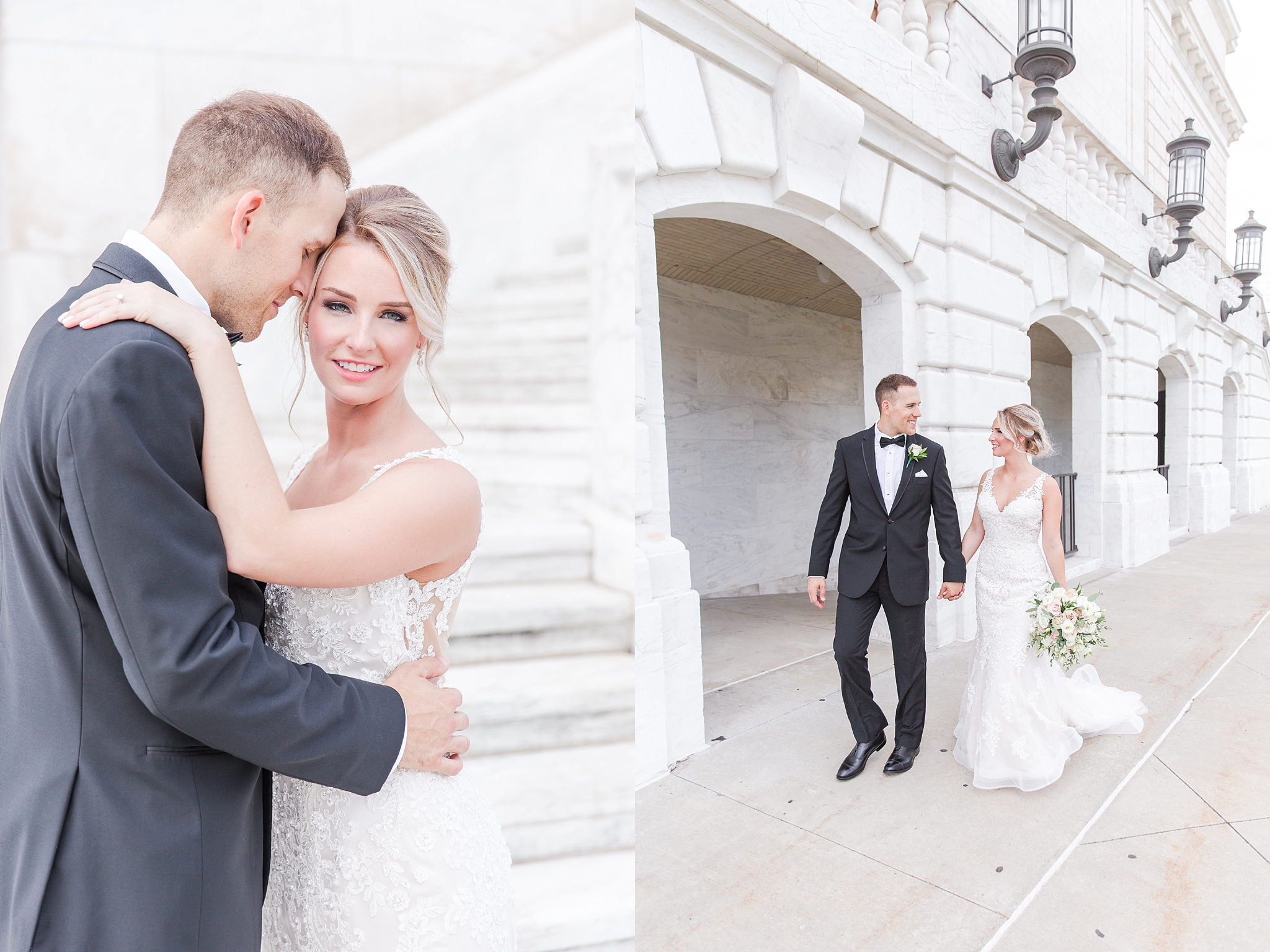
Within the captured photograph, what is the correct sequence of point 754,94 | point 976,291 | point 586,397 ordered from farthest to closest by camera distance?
1. point 976,291
2. point 754,94
3. point 586,397

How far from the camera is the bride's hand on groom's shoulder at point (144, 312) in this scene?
99 cm

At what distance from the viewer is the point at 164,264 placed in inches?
45.8

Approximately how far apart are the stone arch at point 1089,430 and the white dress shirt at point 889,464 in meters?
6.30

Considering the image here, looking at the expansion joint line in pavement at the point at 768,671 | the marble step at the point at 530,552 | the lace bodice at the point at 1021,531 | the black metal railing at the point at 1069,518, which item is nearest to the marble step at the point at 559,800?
the marble step at the point at 530,552

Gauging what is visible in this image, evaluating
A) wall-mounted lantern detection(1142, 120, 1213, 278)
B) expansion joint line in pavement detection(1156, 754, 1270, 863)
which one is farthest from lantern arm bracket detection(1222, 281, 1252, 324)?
expansion joint line in pavement detection(1156, 754, 1270, 863)

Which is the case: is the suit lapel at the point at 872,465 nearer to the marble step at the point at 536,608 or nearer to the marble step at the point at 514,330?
the marble step at the point at 536,608

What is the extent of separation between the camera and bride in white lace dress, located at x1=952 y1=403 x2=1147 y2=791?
353 centimetres

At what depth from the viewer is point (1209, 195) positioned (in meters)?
15.3

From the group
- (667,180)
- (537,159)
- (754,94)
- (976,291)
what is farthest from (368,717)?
(976,291)

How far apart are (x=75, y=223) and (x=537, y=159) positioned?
1441mm

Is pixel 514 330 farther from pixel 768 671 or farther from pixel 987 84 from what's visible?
pixel 987 84

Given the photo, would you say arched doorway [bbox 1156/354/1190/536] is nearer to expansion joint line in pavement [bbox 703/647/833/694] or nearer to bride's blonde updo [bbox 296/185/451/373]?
expansion joint line in pavement [bbox 703/647/833/694]

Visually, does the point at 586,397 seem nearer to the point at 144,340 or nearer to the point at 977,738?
the point at 144,340

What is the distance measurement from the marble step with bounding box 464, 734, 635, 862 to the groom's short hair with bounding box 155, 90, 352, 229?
79.1 inches
